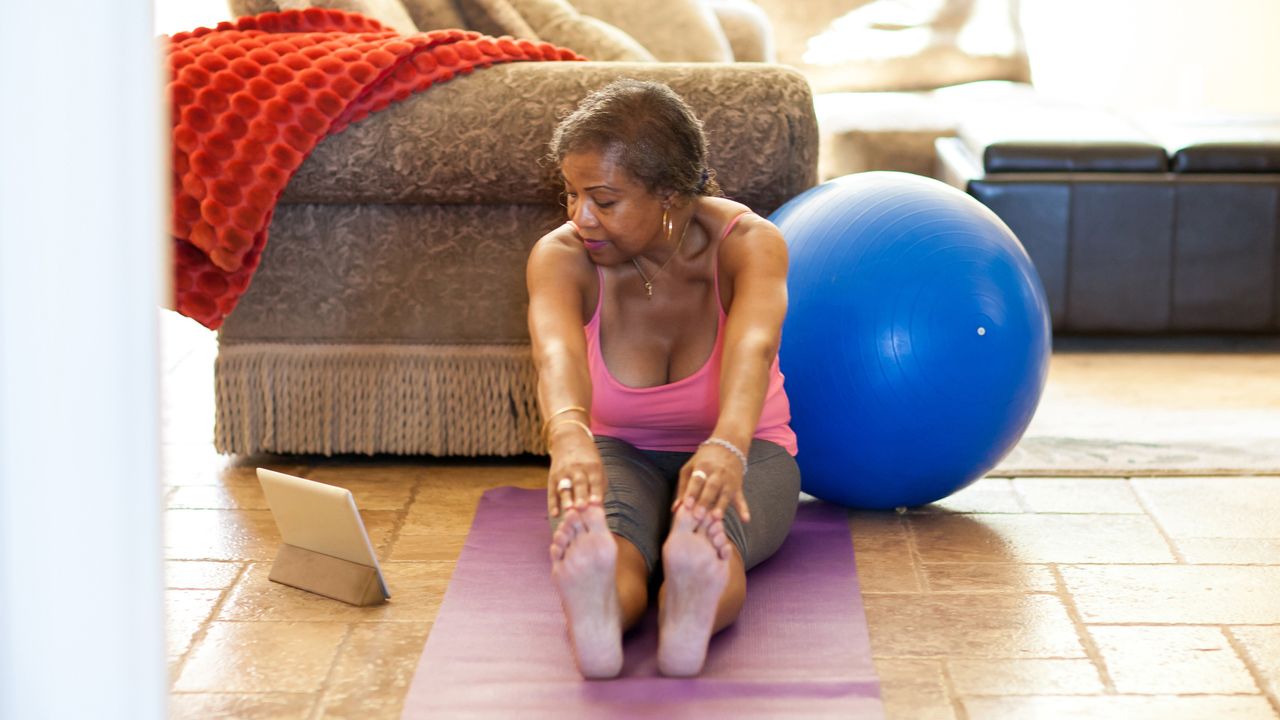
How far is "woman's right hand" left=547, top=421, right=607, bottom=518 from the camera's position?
63.8 inches

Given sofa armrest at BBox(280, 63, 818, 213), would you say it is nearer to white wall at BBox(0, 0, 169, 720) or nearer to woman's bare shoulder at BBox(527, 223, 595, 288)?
woman's bare shoulder at BBox(527, 223, 595, 288)

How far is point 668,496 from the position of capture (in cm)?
205

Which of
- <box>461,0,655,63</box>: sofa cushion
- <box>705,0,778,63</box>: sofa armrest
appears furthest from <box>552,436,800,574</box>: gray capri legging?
<box>705,0,778,63</box>: sofa armrest

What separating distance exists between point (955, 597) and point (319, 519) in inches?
34.7

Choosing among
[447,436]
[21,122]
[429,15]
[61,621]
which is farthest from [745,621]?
[429,15]

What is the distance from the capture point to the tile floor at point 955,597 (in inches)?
66.1

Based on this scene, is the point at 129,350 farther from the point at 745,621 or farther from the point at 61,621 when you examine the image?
the point at 745,621

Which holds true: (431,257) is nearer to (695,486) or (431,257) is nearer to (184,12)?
(695,486)

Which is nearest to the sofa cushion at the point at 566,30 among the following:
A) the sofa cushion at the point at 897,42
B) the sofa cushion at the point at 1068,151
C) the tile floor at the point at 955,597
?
the tile floor at the point at 955,597

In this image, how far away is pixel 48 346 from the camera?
0.93m

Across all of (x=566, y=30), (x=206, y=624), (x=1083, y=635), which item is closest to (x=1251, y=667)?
(x=1083, y=635)

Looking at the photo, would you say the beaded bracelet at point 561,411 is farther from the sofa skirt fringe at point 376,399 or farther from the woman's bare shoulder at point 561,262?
the sofa skirt fringe at point 376,399

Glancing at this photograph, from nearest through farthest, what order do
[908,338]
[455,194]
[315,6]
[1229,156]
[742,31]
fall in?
1. [908,338]
2. [455,194]
3. [315,6]
4. [1229,156]
5. [742,31]

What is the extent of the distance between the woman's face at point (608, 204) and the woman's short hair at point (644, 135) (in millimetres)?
12
